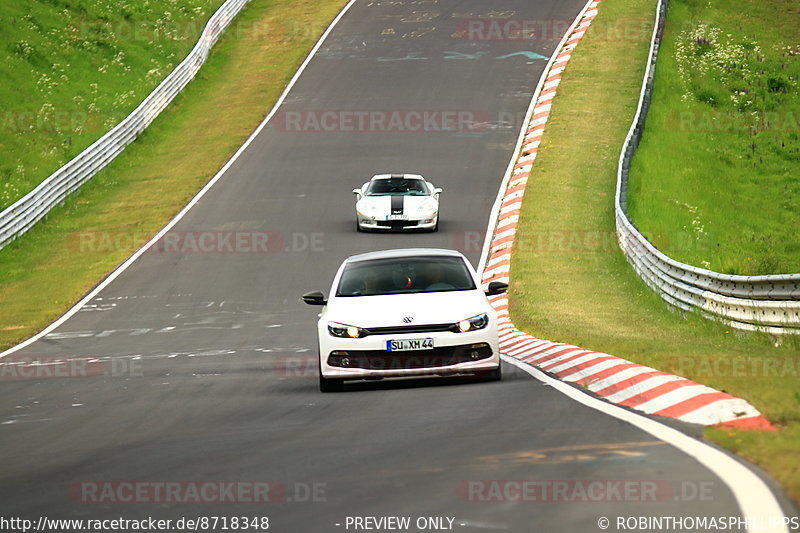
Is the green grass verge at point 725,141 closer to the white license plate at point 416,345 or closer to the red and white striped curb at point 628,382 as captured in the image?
the red and white striped curb at point 628,382

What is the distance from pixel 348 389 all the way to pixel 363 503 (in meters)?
6.42

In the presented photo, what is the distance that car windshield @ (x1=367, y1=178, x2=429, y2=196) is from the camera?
29344mm

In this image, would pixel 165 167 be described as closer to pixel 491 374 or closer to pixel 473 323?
pixel 473 323

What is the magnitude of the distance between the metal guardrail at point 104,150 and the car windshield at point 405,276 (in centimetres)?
1888

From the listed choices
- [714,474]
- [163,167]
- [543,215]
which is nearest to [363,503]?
[714,474]

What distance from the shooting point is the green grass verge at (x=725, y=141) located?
2899 centimetres

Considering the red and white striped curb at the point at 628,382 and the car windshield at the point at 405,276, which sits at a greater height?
the car windshield at the point at 405,276

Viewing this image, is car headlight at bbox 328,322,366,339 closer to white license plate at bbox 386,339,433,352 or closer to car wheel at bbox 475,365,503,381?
white license plate at bbox 386,339,433,352

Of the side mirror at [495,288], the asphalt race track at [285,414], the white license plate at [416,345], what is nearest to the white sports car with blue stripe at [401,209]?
the asphalt race track at [285,414]

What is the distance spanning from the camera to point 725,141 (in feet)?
126

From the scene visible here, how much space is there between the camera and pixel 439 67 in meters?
45.8

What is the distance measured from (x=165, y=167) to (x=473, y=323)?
26.7 m

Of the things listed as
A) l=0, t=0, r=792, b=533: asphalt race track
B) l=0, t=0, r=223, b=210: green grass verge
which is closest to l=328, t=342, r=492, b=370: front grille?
l=0, t=0, r=792, b=533: asphalt race track

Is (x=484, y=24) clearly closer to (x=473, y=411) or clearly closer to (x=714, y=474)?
(x=473, y=411)
